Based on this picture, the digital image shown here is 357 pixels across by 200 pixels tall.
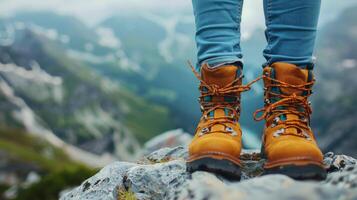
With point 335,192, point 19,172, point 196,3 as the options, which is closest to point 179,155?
point 196,3

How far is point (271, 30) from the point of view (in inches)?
197

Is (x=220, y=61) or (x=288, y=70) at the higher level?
(x=220, y=61)

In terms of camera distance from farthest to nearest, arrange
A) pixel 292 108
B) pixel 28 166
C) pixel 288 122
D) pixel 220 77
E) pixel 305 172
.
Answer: pixel 28 166 < pixel 220 77 < pixel 292 108 < pixel 288 122 < pixel 305 172

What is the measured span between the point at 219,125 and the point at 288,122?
0.67m

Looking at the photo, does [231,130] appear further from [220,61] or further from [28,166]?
[28,166]

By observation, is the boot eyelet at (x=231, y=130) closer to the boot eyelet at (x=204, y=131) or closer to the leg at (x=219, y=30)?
the boot eyelet at (x=204, y=131)

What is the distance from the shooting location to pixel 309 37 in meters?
4.92

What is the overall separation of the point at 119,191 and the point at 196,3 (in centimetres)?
223

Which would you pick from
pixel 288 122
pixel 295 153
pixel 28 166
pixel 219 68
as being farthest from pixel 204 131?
pixel 28 166

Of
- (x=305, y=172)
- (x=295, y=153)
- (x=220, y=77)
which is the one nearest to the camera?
(x=305, y=172)

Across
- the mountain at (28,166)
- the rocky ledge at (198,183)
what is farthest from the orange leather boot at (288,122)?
the mountain at (28,166)

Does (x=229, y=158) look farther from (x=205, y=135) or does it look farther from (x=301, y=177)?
(x=301, y=177)

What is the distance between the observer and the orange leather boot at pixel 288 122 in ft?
14.1

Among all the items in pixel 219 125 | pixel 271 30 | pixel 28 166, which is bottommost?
pixel 219 125
